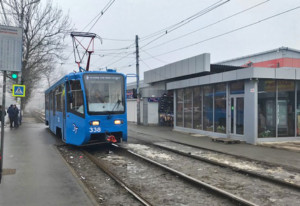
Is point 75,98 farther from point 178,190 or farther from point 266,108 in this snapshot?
point 266,108

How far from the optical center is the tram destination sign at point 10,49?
6008 millimetres

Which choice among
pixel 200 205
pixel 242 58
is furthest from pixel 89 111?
pixel 242 58

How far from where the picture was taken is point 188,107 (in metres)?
18.9

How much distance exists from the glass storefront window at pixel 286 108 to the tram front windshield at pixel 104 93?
794 centimetres

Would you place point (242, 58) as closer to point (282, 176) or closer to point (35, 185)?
point (282, 176)

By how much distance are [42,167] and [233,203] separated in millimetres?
5325

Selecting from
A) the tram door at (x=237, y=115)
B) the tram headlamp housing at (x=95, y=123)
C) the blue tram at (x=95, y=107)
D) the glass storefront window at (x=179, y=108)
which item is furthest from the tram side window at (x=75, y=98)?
the glass storefront window at (x=179, y=108)

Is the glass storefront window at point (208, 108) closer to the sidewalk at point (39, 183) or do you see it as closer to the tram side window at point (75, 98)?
the tram side window at point (75, 98)

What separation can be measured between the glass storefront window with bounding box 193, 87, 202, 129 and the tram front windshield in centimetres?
778

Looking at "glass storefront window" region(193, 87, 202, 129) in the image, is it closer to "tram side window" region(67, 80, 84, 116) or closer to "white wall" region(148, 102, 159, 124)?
"white wall" region(148, 102, 159, 124)

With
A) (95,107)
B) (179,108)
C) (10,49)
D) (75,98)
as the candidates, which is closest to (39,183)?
(10,49)

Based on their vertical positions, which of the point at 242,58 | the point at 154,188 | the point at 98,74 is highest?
the point at 242,58

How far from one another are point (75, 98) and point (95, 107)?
879 mm

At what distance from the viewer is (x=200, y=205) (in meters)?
5.45
